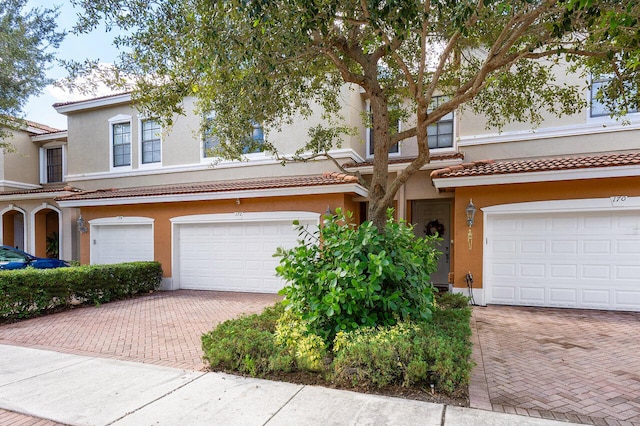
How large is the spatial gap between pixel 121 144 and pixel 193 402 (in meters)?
14.7

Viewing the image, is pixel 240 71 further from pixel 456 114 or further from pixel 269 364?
pixel 456 114

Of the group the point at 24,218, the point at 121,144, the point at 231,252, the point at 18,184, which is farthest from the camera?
the point at 18,184

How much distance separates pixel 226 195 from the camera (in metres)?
11.4

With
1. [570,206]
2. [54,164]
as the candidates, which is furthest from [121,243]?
[570,206]

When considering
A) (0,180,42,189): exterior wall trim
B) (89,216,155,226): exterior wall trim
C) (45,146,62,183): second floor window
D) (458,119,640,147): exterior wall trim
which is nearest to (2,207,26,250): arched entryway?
(0,180,42,189): exterior wall trim

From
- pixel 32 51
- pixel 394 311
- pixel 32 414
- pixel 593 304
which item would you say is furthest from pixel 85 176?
pixel 593 304

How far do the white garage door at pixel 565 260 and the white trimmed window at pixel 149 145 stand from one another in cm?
1280

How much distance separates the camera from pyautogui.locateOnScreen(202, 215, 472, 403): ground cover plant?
416 cm

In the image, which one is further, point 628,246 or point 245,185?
point 245,185

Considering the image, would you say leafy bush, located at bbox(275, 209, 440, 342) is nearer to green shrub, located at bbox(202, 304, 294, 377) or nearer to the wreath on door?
green shrub, located at bbox(202, 304, 294, 377)

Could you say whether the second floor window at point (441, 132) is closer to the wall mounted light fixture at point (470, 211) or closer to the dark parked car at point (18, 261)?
the wall mounted light fixture at point (470, 211)

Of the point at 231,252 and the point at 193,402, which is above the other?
the point at 231,252

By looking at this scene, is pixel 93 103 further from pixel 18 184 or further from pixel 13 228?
pixel 13 228

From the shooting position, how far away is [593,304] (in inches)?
339
